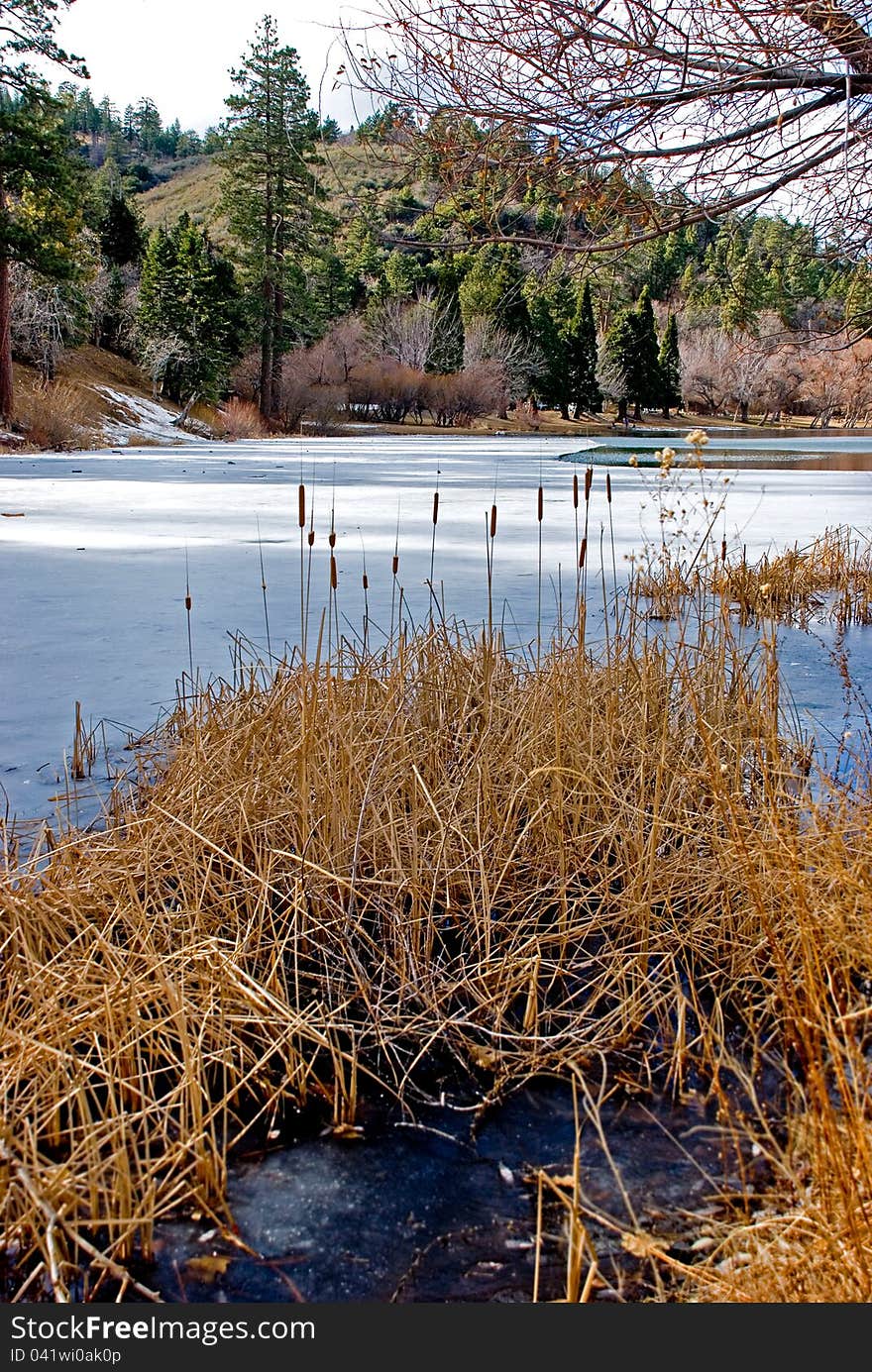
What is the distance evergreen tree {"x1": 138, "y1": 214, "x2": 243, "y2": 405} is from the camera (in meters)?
26.2

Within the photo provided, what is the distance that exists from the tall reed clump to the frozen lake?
50 centimetres

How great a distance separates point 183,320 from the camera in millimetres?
26609

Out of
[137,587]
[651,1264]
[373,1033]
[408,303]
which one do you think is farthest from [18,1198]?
[408,303]

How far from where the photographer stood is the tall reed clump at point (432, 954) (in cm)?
135

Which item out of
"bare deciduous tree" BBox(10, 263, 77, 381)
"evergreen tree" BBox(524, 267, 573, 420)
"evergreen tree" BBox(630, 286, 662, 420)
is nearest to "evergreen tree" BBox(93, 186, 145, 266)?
"bare deciduous tree" BBox(10, 263, 77, 381)

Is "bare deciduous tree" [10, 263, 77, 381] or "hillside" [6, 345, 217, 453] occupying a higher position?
"bare deciduous tree" [10, 263, 77, 381]

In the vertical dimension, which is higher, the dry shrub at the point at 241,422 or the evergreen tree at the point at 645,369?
the evergreen tree at the point at 645,369

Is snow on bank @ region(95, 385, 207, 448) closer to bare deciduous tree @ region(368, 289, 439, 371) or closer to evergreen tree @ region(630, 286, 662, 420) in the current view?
bare deciduous tree @ region(368, 289, 439, 371)

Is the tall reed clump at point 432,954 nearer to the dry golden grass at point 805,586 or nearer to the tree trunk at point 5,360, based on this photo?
the dry golden grass at point 805,586

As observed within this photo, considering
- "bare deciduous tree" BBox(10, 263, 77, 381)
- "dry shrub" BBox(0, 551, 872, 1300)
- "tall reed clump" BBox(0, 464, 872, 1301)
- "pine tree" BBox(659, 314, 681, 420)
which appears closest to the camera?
"tall reed clump" BBox(0, 464, 872, 1301)

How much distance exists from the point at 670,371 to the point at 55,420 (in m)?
31.9

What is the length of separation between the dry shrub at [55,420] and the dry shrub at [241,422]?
5213mm

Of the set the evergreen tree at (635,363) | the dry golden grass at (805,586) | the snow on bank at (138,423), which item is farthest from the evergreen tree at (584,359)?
the dry golden grass at (805,586)

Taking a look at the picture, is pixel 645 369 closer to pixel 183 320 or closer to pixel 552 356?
pixel 552 356
